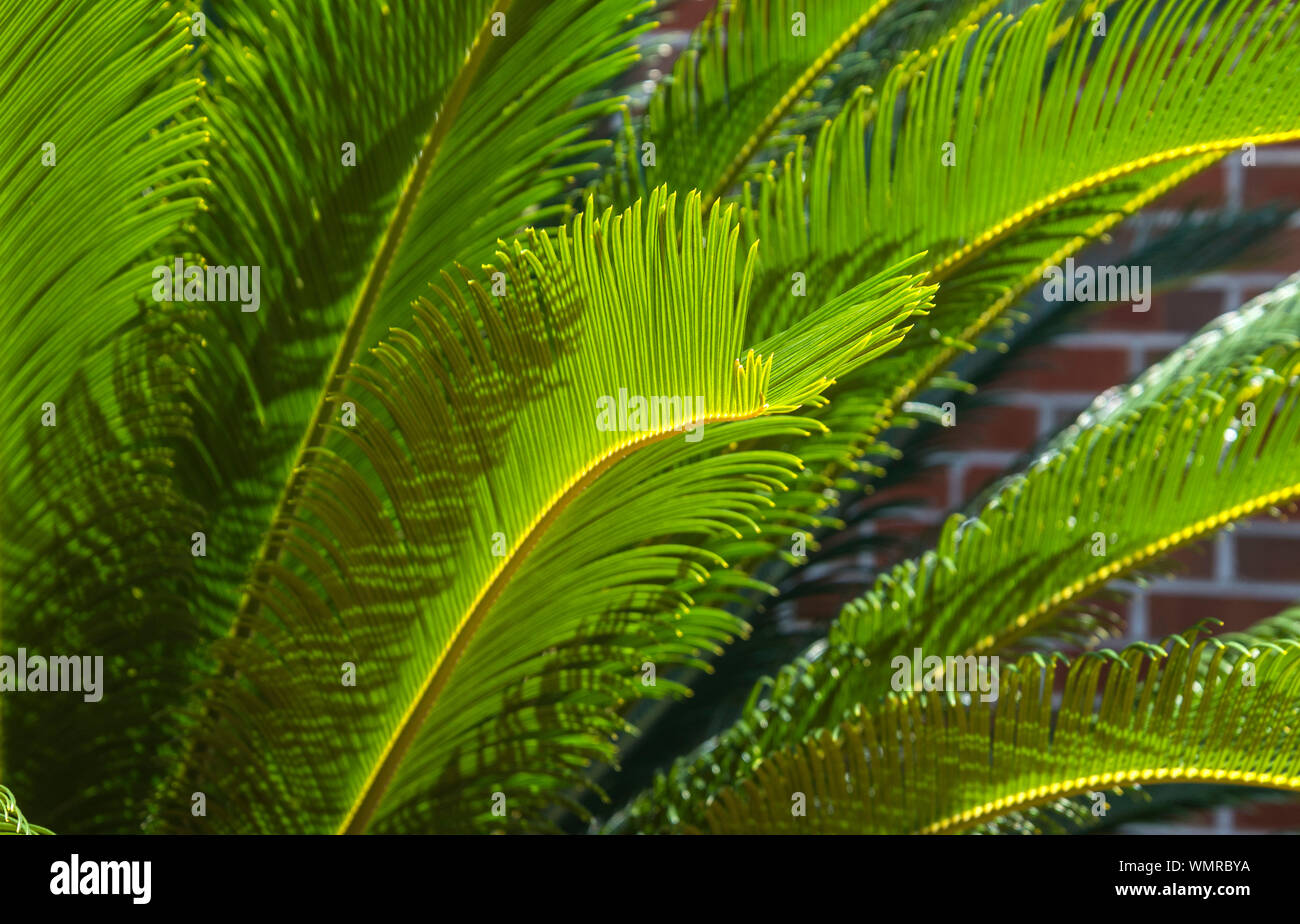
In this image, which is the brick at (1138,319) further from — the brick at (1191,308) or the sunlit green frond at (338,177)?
the sunlit green frond at (338,177)

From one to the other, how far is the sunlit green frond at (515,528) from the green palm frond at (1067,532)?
0.13 metres

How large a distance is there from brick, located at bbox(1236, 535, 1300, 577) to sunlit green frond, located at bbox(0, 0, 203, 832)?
1.58 meters

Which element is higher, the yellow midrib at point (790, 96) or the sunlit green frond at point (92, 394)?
the yellow midrib at point (790, 96)

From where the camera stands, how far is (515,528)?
78 centimetres

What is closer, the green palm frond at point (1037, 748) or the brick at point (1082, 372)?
the green palm frond at point (1037, 748)

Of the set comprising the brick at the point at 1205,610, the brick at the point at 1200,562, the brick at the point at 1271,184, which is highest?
the brick at the point at 1271,184

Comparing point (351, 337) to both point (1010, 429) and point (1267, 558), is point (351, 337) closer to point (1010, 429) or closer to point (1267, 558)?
point (1010, 429)

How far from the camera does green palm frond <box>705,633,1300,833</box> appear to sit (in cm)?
82

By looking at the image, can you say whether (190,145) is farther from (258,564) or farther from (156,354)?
(258,564)

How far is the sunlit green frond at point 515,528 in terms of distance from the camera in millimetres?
630

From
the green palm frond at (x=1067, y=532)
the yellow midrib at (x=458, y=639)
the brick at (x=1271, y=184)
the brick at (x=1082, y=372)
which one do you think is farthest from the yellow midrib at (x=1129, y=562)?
the brick at (x=1271, y=184)

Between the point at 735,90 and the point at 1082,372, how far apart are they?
1.05 m

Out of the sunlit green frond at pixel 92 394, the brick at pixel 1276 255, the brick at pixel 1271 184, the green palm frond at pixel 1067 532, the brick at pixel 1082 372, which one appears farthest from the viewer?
the brick at pixel 1082 372

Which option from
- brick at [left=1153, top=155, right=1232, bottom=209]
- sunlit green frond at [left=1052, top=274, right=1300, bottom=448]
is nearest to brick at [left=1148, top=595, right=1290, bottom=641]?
brick at [left=1153, top=155, right=1232, bottom=209]
